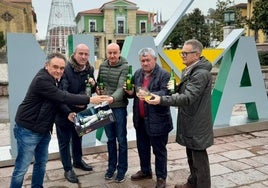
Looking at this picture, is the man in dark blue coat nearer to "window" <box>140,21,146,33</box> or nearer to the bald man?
the bald man

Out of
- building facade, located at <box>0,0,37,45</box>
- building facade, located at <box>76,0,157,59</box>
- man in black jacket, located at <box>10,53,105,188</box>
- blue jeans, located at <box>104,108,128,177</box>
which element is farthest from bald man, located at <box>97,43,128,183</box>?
building facade, located at <box>76,0,157,59</box>

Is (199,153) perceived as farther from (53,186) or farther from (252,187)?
(53,186)

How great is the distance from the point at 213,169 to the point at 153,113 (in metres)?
1.53

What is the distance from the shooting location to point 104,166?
15.3 feet

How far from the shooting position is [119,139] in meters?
3.99

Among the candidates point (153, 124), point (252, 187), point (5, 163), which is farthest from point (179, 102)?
point (5, 163)

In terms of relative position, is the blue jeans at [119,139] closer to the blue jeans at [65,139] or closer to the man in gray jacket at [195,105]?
the blue jeans at [65,139]

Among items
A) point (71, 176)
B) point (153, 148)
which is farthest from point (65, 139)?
point (153, 148)

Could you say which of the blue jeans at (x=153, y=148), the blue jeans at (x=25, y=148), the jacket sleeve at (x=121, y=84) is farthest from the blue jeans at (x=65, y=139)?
the blue jeans at (x=153, y=148)

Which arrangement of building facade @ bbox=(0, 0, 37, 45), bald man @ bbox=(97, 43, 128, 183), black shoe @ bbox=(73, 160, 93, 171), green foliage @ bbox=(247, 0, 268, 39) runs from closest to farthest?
bald man @ bbox=(97, 43, 128, 183), black shoe @ bbox=(73, 160, 93, 171), green foliage @ bbox=(247, 0, 268, 39), building facade @ bbox=(0, 0, 37, 45)

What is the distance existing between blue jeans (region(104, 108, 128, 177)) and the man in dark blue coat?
193 mm

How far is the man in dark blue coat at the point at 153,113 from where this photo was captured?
3586 mm

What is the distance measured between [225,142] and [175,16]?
246cm

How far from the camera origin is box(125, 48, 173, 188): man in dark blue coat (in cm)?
359
